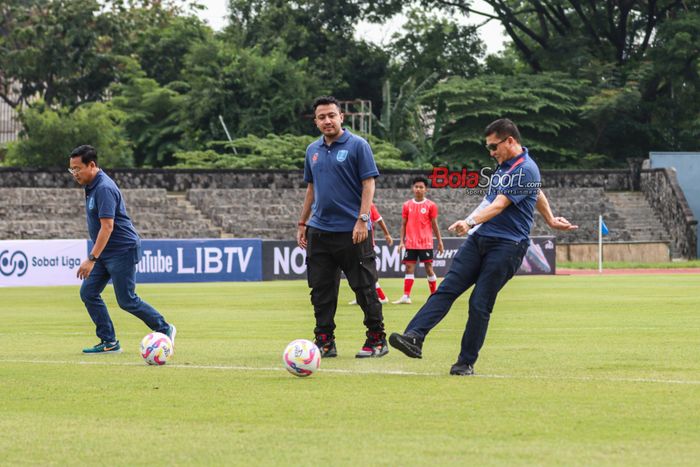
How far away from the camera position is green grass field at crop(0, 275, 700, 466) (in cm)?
657

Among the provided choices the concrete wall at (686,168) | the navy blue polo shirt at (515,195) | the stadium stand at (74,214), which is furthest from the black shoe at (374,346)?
the concrete wall at (686,168)

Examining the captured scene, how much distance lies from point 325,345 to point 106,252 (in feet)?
8.02

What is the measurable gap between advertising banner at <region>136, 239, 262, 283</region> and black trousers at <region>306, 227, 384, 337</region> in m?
23.4

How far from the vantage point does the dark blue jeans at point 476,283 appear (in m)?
9.84

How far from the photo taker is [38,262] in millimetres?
33406

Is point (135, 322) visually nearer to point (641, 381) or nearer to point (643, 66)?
point (641, 381)

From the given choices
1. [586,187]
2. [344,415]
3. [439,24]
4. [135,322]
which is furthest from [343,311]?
[439,24]

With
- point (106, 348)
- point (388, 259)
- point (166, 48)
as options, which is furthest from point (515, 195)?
point (166, 48)

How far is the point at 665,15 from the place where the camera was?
66.9 metres

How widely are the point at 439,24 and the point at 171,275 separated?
36.9 m

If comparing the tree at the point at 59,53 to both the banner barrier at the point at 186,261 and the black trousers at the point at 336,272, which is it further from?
the black trousers at the point at 336,272

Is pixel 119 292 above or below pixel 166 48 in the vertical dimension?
below

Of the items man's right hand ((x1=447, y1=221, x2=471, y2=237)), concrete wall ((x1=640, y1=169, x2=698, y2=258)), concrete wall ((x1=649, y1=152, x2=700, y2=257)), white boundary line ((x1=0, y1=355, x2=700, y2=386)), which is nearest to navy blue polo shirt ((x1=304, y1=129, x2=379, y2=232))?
white boundary line ((x1=0, y1=355, x2=700, y2=386))

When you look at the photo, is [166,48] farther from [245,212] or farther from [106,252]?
[106,252]
